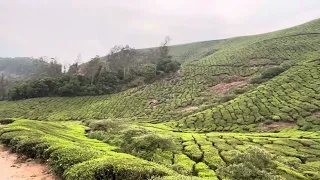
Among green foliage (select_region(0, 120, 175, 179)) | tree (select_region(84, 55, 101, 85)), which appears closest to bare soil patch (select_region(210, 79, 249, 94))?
tree (select_region(84, 55, 101, 85))

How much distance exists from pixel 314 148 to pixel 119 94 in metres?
58.9

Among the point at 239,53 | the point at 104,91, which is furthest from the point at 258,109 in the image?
the point at 239,53

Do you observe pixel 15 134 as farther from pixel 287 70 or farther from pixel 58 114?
pixel 287 70

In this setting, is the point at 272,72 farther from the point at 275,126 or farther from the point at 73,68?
the point at 73,68

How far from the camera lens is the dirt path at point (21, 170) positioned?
17.3 meters

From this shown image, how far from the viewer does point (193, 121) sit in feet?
175

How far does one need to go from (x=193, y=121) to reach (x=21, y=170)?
3723 centimetres

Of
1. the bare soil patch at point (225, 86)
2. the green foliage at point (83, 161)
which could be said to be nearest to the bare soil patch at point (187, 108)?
the bare soil patch at point (225, 86)

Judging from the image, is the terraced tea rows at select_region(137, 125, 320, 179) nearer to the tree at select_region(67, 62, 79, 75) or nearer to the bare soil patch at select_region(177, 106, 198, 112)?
the bare soil patch at select_region(177, 106, 198, 112)

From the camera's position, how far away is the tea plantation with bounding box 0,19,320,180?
19.5 meters

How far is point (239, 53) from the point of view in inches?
4432

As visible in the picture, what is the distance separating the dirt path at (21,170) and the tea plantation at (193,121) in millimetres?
688

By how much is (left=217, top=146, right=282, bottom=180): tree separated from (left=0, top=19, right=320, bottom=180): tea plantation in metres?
0.77

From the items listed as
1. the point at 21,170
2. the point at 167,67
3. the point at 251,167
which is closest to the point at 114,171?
the point at 21,170
